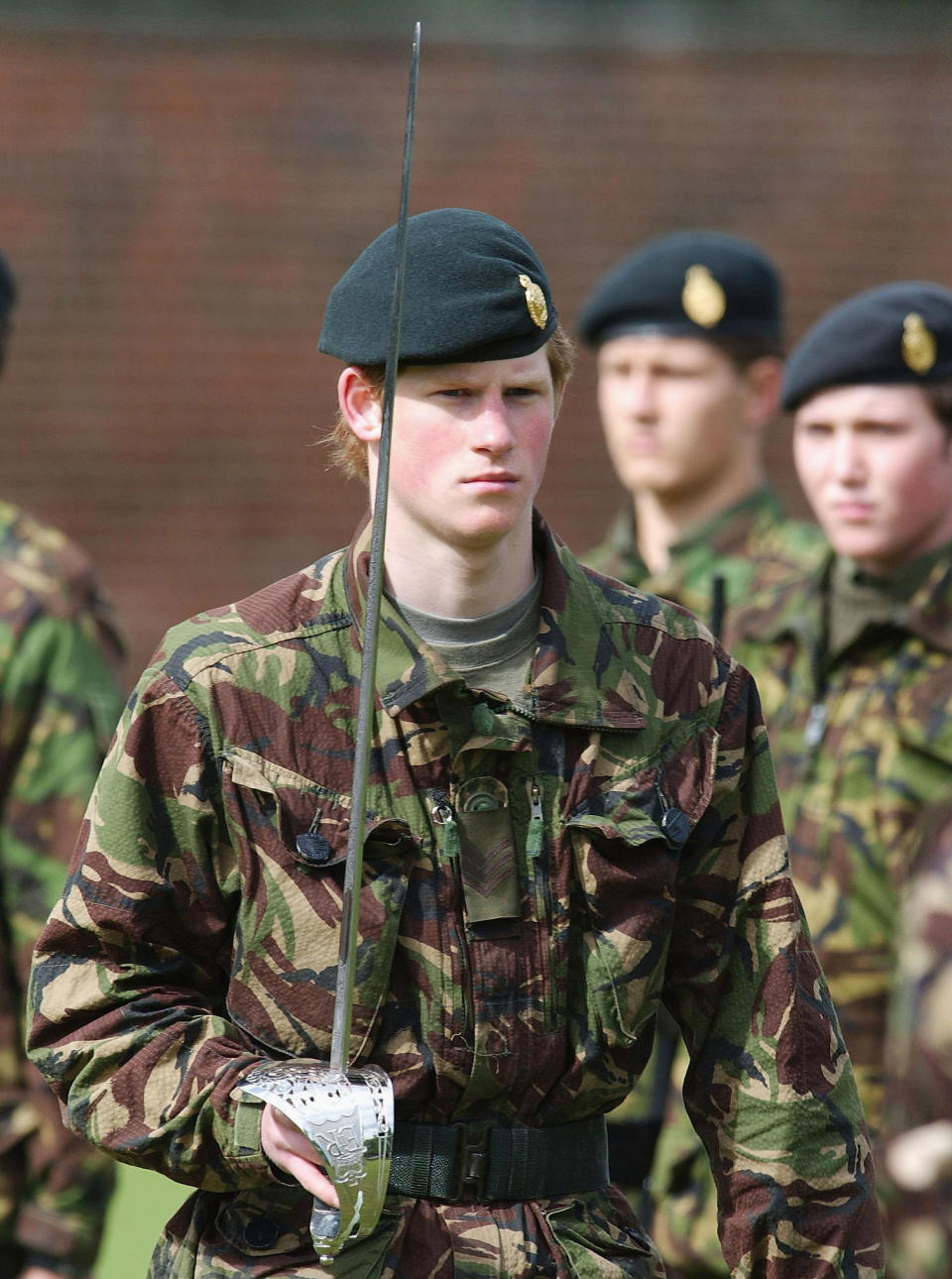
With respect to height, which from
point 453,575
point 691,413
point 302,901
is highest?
point 453,575

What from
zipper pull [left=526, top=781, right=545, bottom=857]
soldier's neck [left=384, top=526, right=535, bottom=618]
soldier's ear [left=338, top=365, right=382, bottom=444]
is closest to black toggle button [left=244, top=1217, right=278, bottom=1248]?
zipper pull [left=526, top=781, right=545, bottom=857]

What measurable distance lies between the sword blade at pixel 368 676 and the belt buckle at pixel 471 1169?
219 mm

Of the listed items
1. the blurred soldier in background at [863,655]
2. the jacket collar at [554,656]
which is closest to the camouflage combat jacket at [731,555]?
the blurred soldier in background at [863,655]

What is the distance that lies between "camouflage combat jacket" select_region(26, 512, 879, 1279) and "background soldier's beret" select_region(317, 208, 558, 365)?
1.03ft

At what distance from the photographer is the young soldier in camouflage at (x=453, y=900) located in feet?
9.06

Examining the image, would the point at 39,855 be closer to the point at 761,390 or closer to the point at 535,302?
the point at 535,302

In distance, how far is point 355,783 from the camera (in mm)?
2654

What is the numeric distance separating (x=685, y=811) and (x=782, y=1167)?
1.56ft

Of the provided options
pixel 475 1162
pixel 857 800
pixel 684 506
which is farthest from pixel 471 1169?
pixel 684 506

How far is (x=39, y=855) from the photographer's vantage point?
14.2 ft

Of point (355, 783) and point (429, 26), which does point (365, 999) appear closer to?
point (355, 783)

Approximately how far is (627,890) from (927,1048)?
30.5 inches

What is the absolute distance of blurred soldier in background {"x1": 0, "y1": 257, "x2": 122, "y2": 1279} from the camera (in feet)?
14.0

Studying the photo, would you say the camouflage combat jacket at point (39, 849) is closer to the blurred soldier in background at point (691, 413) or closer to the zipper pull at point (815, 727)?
the zipper pull at point (815, 727)
